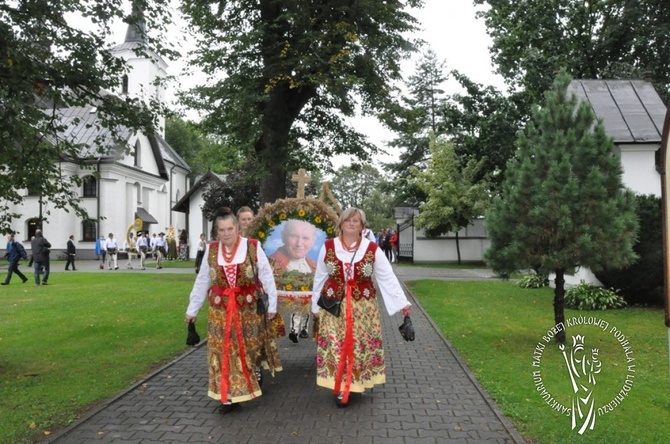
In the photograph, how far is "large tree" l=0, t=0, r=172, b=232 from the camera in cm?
704

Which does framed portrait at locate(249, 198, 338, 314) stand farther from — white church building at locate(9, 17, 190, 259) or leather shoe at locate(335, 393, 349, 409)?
white church building at locate(9, 17, 190, 259)

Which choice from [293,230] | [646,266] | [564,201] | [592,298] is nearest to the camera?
[293,230]

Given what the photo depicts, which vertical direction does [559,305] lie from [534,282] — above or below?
above

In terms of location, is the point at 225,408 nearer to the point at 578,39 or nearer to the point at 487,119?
the point at 487,119

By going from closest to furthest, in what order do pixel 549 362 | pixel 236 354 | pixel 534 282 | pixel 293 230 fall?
1. pixel 236 354
2. pixel 549 362
3. pixel 293 230
4. pixel 534 282

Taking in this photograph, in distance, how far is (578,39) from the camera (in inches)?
1147

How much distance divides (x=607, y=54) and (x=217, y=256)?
2872 centimetres

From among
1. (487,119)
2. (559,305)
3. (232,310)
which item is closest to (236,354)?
(232,310)

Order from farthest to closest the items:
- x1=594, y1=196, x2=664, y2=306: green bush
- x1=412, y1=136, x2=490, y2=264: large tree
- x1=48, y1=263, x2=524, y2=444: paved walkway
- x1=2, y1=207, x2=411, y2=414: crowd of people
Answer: x1=412, y1=136, x2=490, y2=264: large tree → x1=594, y1=196, x2=664, y2=306: green bush → x1=2, y1=207, x2=411, y2=414: crowd of people → x1=48, y1=263, x2=524, y2=444: paved walkway

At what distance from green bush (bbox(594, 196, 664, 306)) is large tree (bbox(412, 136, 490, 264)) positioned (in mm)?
16399

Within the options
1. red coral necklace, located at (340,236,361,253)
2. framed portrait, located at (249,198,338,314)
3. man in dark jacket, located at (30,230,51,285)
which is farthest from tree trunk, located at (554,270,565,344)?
man in dark jacket, located at (30,230,51,285)

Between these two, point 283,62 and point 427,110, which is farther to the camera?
point 427,110

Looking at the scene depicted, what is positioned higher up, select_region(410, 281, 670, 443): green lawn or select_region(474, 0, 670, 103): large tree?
select_region(474, 0, 670, 103): large tree

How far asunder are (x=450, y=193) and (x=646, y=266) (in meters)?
18.3
